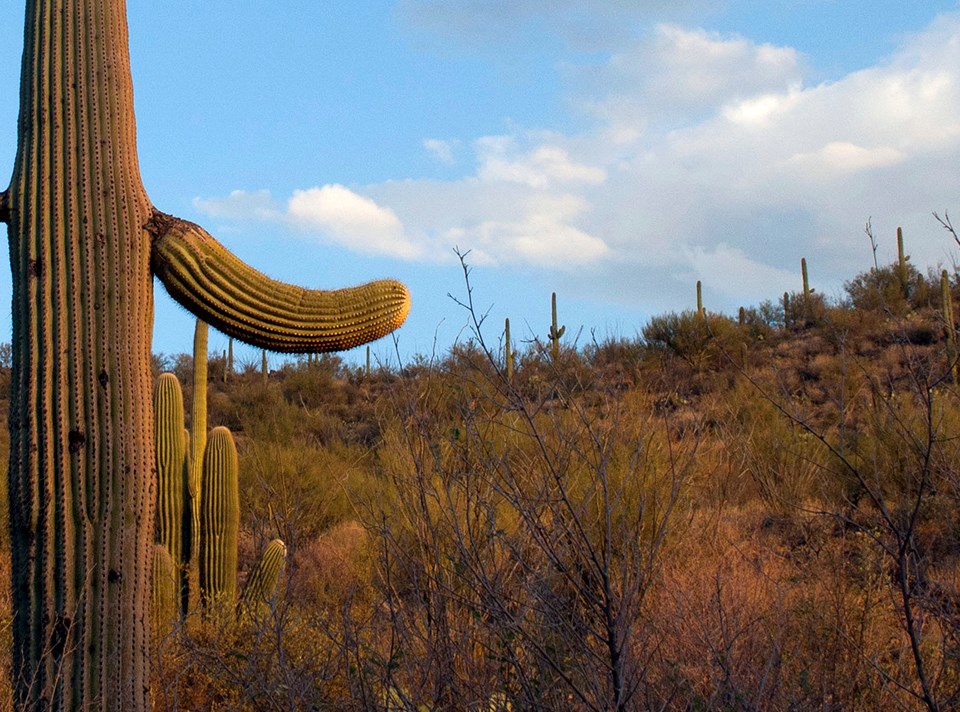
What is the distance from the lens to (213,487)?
25.5ft

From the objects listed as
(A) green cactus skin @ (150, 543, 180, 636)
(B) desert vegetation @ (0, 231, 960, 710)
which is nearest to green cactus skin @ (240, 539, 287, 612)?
(B) desert vegetation @ (0, 231, 960, 710)

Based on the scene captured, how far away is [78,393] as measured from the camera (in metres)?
Answer: 4.19

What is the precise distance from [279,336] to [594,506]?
14.4ft

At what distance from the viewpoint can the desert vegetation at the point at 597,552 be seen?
3.90 meters

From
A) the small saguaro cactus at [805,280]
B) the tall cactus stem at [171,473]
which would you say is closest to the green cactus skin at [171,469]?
the tall cactus stem at [171,473]

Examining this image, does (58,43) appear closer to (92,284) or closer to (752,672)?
(92,284)

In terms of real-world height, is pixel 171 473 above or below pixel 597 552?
above

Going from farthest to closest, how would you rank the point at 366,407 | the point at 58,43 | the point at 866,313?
1. the point at 366,407
2. the point at 866,313
3. the point at 58,43

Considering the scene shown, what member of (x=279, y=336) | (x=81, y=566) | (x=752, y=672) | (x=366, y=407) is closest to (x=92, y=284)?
(x=279, y=336)

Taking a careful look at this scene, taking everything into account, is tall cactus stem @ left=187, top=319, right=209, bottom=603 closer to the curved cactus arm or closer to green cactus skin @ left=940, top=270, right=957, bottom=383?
the curved cactus arm

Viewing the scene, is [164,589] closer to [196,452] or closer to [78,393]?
[196,452]

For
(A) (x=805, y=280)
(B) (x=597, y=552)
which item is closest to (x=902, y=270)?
(A) (x=805, y=280)

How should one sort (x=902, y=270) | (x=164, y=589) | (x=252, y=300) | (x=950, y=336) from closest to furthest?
(x=252, y=300) < (x=950, y=336) < (x=164, y=589) < (x=902, y=270)

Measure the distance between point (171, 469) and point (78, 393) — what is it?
3.77m
